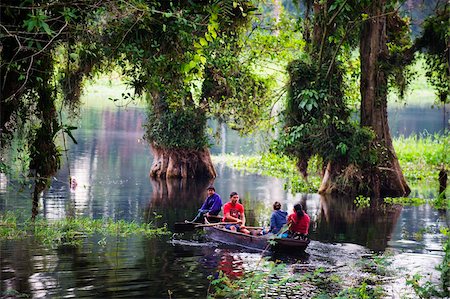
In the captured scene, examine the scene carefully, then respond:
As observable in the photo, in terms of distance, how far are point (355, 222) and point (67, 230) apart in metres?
9.88

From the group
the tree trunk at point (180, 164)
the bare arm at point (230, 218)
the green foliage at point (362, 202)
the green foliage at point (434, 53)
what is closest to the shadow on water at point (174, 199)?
the tree trunk at point (180, 164)

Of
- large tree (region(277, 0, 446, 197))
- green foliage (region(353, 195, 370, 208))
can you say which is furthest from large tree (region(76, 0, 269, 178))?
green foliage (region(353, 195, 370, 208))

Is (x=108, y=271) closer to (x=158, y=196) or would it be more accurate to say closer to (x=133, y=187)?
(x=158, y=196)

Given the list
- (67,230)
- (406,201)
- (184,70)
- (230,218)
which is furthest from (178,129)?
(184,70)

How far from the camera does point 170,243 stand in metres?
21.4

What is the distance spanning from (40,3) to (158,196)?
20.0m

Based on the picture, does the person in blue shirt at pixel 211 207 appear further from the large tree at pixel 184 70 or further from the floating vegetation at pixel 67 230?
the large tree at pixel 184 70

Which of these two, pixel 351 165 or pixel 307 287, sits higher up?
pixel 351 165

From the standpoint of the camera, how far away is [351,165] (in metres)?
31.5

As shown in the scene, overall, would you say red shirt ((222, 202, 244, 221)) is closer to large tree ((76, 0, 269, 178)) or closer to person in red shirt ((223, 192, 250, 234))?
person in red shirt ((223, 192, 250, 234))

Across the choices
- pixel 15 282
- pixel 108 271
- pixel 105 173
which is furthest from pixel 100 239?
pixel 105 173

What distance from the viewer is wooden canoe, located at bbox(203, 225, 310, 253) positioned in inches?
781

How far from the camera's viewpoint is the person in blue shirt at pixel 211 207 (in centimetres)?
2409

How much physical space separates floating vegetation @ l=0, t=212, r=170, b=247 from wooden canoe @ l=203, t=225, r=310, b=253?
1503 mm
